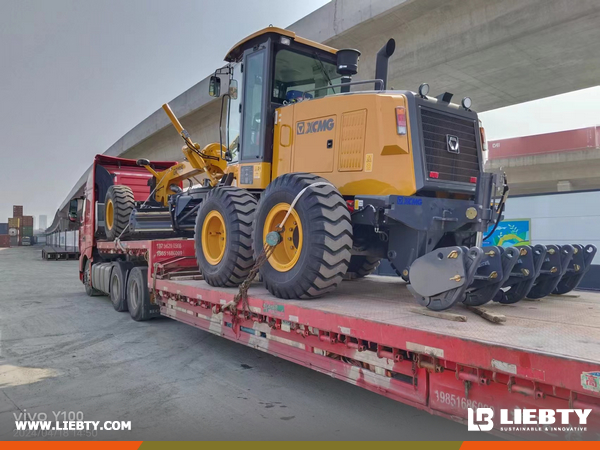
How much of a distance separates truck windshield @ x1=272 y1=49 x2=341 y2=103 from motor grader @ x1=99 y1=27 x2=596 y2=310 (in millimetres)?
17

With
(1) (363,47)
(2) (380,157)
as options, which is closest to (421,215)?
(2) (380,157)

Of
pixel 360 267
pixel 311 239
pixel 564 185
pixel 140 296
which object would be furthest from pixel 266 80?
pixel 564 185

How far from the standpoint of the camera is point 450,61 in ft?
33.6

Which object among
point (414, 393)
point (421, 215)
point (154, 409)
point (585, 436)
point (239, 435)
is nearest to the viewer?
point (585, 436)

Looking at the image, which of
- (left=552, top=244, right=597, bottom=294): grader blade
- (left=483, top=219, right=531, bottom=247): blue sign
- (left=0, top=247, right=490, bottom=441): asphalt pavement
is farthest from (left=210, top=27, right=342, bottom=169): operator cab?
(left=483, top=219, right=531, bottom=247): blue sign

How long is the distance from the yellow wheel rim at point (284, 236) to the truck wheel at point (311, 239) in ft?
0.03

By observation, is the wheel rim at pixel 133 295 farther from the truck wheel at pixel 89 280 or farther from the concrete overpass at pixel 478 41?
the concrete overpass at pixel 478 41

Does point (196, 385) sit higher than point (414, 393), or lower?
lower

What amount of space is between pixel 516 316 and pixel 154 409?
3.04 meters

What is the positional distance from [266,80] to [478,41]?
223 inches

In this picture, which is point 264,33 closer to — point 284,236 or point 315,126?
point 315,126

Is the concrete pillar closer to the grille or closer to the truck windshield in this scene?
the truck windshield

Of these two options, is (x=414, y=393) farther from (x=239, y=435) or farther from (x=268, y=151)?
(x=268, y=151)

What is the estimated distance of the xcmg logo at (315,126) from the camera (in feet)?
16.9
